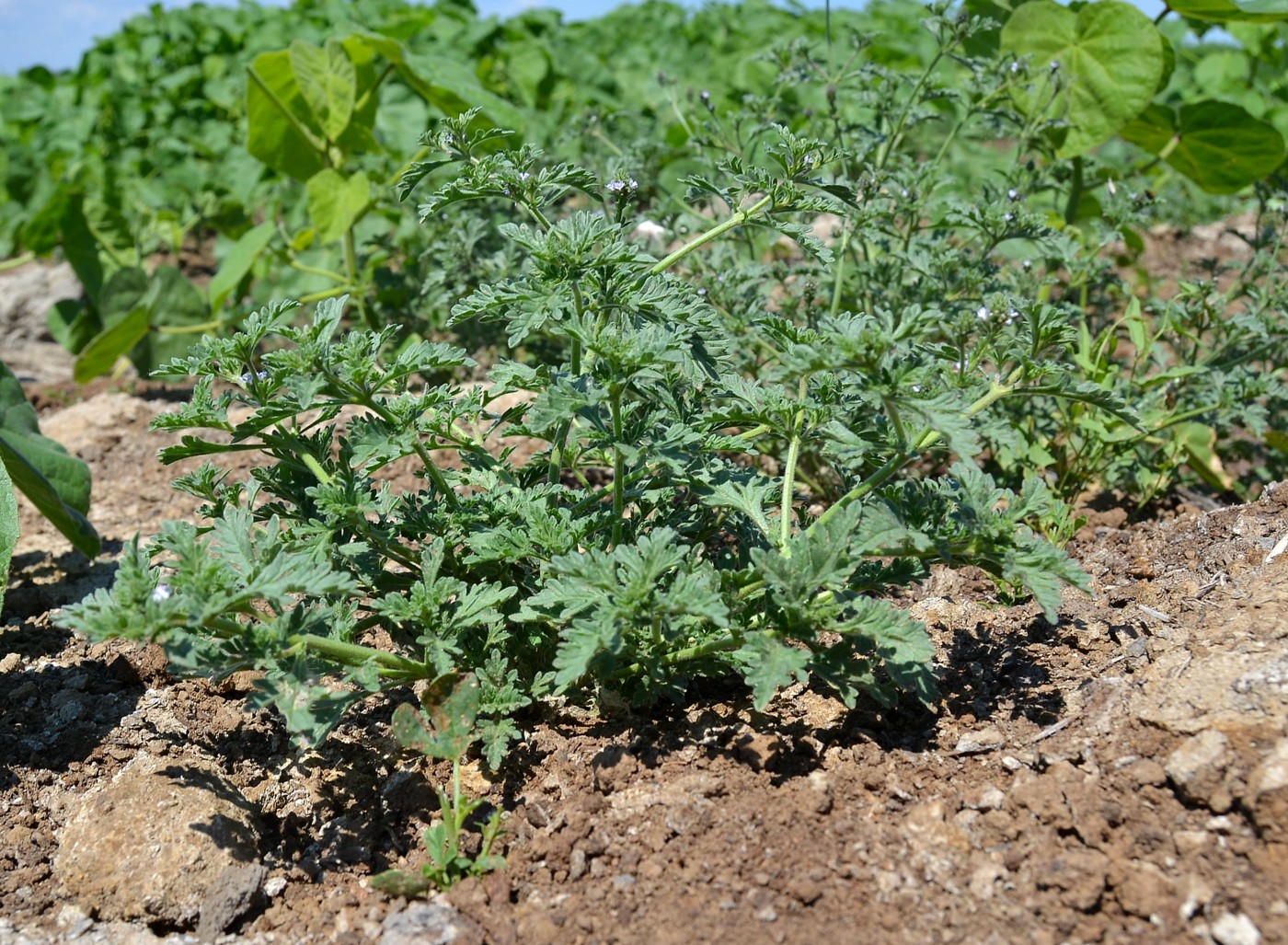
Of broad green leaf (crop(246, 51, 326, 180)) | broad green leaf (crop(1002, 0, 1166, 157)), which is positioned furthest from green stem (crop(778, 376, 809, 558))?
broad green leaf (crop(246, 51, 326, 180))

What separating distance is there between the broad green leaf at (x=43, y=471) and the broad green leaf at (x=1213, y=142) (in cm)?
407

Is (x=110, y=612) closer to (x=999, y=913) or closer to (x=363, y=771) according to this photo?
(x=363, y=771)

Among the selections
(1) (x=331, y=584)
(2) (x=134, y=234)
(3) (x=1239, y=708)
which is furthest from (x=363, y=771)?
(2) (x=134, y=234)

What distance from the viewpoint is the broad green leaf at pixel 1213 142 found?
4301mm

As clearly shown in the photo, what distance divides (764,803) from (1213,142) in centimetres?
357

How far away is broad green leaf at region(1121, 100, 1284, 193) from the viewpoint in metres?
4.30

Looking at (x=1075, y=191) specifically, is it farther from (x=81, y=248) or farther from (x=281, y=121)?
(x=81, y=248)

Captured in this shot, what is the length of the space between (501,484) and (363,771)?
715 mm

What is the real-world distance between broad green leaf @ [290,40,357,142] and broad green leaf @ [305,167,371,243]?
0.29 meters

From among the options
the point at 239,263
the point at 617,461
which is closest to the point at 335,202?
the point at 239,263

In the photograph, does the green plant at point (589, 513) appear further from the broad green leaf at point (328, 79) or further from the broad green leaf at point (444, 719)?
the broad green leaf at point (328, 79)

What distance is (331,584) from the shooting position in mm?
2000

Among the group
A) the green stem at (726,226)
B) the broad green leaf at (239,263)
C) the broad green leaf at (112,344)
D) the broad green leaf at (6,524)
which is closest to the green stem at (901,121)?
the green stem at (726,226)

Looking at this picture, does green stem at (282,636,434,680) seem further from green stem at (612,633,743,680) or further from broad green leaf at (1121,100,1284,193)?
broad green leaf at (1121,100,1284,193)
